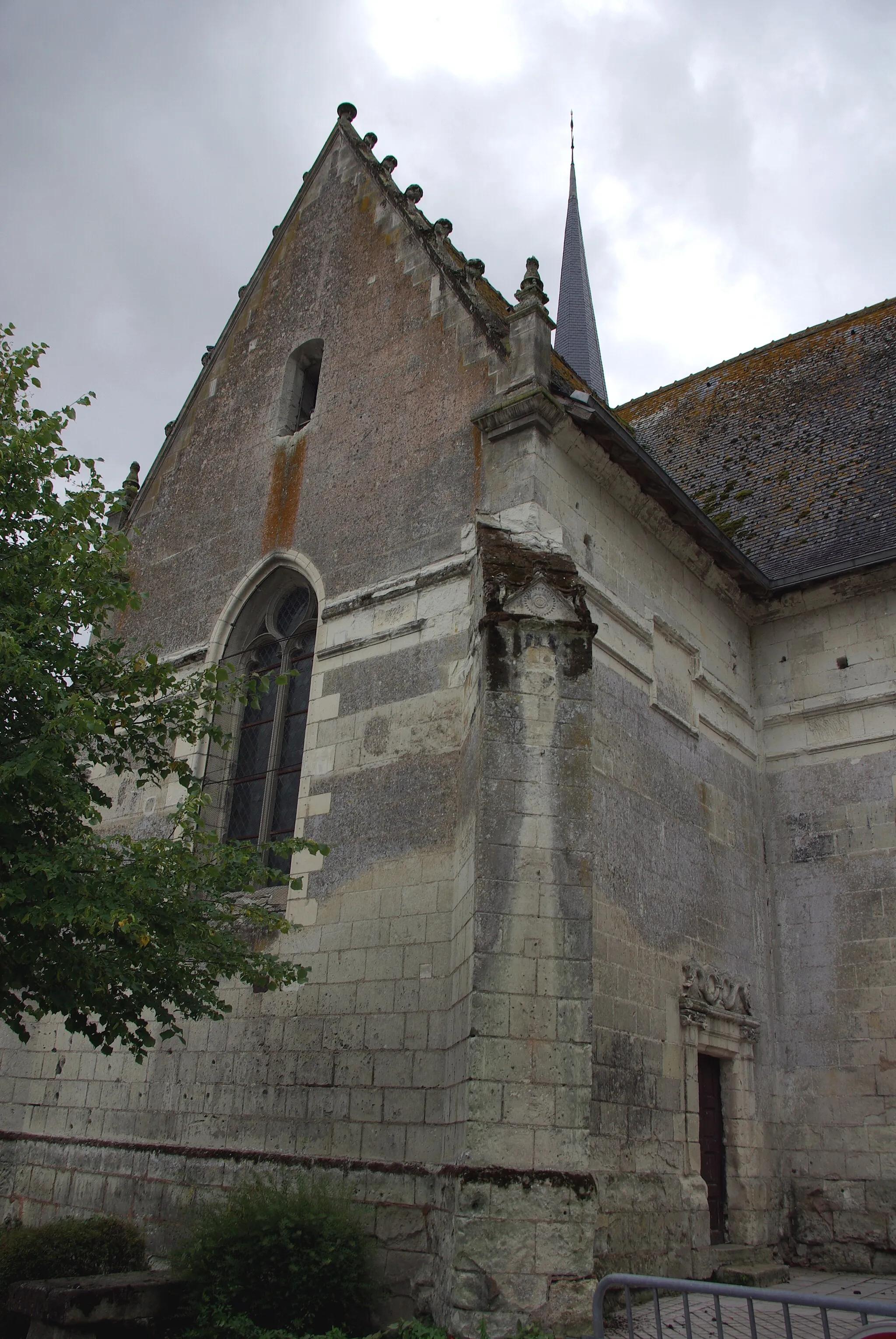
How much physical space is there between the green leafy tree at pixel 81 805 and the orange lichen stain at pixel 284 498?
243 centimetres

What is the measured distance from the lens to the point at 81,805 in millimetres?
6086

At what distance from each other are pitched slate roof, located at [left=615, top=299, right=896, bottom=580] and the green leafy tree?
6.67 m

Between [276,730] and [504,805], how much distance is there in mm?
3733

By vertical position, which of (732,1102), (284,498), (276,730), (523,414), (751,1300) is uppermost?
(284,498)

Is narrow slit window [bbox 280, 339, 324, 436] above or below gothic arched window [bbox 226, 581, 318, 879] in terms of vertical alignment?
above

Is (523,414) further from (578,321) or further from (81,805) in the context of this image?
(578,321)

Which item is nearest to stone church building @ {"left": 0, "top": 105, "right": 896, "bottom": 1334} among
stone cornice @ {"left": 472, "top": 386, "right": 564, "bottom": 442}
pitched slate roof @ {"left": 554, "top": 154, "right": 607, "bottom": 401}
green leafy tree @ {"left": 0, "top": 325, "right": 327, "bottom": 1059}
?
stone cornice @ {"left": 472, "top": 386, "right": 564, "bottom": 442}

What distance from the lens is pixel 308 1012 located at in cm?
780

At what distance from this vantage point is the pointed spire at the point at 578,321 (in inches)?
777

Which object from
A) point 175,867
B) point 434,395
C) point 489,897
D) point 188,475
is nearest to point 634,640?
point 434,395

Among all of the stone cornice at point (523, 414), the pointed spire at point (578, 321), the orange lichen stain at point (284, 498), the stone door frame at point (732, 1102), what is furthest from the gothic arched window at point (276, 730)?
the pointed spire at point (578, 321)

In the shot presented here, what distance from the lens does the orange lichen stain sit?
9984mm

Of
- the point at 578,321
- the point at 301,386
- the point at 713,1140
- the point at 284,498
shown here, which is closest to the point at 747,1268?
the point at 713,1140

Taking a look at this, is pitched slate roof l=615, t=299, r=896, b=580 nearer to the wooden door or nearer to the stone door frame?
the stone door frame
